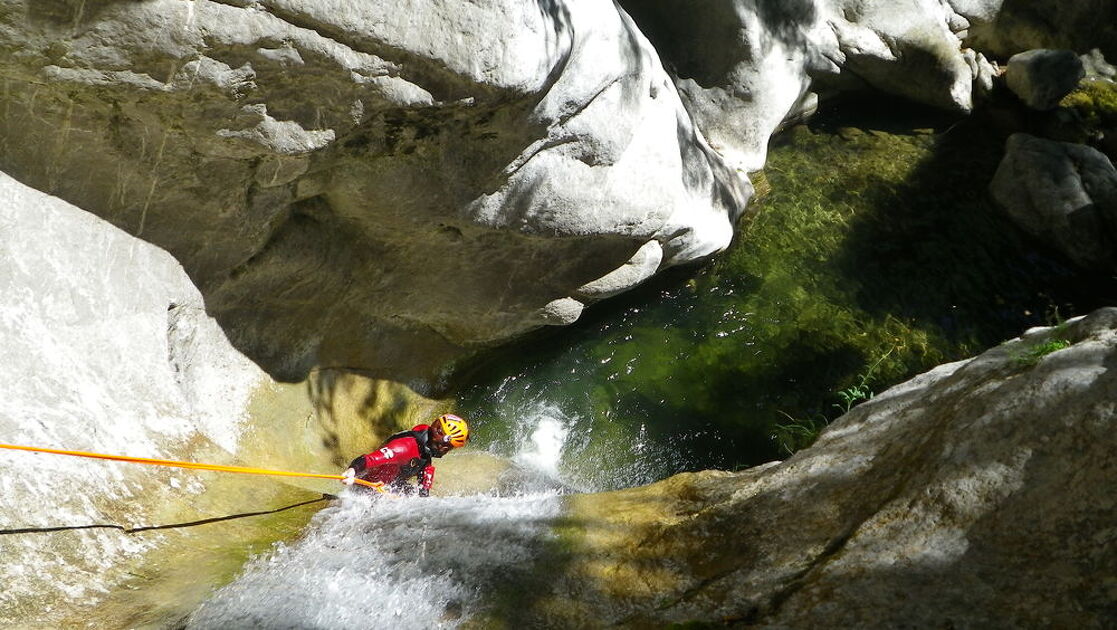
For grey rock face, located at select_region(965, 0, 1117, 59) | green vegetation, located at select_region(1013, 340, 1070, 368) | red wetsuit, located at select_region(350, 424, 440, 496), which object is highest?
grey rock face, located at select_region(965, 0, 1117, 59)

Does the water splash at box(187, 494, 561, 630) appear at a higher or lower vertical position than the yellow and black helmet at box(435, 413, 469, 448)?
higher

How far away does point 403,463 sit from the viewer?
6.07 meters

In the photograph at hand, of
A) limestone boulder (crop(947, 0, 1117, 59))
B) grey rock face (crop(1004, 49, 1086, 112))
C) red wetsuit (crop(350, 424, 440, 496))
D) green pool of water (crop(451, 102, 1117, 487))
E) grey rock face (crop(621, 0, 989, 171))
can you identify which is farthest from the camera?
limestone boulder (crop(947, 0, 1117, 59))

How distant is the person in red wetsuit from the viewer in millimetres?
6012

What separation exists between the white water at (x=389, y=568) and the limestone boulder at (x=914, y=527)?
0.36m

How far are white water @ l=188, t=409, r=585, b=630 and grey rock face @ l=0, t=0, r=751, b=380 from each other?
2028mm

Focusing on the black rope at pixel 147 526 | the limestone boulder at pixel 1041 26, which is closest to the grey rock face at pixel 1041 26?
the limestone boulder at pixel 1041 26

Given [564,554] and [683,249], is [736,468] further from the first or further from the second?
[564,554]

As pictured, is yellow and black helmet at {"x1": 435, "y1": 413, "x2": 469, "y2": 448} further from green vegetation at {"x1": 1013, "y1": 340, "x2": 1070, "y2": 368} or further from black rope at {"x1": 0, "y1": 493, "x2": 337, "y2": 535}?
green vegetation at {"x1": 1013, "y1": 340, "x2": 1070, "y2": 368}

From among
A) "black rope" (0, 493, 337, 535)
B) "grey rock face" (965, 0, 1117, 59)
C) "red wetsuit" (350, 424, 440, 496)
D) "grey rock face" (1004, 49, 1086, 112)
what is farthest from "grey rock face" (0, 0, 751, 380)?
"grey rock face" (965, 0, 1117, 59)

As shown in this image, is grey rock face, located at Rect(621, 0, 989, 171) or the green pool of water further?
grey rock face, located at Rect(621, 0, 989, 171)

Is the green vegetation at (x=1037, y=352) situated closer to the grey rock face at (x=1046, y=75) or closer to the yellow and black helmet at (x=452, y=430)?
the yellow and black helmet at (x=452, y=430)

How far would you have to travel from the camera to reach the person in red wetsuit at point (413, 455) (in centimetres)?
601

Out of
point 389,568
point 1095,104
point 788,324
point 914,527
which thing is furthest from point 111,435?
point 1095,104
